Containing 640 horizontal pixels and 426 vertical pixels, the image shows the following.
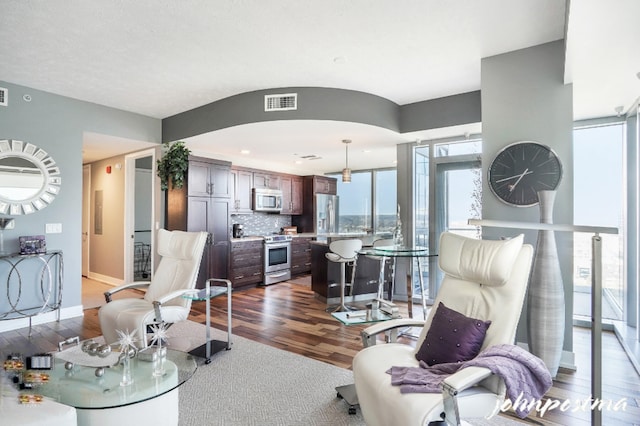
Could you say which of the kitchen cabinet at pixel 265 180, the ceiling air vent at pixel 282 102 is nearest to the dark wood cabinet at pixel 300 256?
the kitchen cabinet at pixel 265 180

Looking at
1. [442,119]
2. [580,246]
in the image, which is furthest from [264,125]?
[580,246]

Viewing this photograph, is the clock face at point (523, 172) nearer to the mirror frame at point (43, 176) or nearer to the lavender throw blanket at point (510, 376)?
the lavender throw blanket at point (510, 376)

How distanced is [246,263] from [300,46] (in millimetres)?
3995

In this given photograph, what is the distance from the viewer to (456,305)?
223cm

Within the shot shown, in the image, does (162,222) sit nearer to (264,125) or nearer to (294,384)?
(264,125)

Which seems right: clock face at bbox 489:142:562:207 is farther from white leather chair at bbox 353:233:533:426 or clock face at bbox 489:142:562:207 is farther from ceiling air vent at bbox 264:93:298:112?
ceiling air vent at bbox 264:93:298:112

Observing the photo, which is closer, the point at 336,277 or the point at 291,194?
the point at 336,277

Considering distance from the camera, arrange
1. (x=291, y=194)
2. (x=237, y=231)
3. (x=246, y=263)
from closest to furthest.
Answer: (x=246, y=263) < (x=237, y=231) < (x=291, y=194)

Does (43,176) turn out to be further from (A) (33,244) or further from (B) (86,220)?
(B) (86,220)

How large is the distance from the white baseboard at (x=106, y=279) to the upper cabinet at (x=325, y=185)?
14.0 feet

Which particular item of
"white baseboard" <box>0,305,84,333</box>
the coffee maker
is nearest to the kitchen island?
the coffee maker

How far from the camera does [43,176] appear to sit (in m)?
4.25

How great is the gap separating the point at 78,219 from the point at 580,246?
6.47 meters

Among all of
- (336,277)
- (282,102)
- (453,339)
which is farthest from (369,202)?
(453,339)
